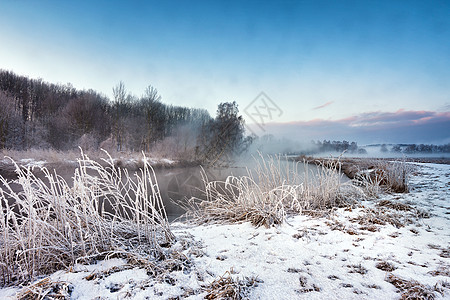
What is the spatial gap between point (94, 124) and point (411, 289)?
96.9 feet

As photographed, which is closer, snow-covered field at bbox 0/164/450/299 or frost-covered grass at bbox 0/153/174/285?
snow-covered field at bbox 0/164/450/299

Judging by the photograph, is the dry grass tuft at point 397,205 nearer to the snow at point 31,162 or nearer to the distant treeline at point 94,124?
the snow at point 31,162

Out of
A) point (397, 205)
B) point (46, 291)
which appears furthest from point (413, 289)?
point (397, 205)

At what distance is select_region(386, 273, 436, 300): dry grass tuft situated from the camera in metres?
1.02

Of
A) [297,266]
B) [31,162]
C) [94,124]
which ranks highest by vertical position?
[94,124]

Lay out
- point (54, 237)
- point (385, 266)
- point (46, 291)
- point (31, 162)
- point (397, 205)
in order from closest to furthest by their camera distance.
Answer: point (46, 291), point (385, 266), point (54, 237), point (397, 205), point (31, 162)

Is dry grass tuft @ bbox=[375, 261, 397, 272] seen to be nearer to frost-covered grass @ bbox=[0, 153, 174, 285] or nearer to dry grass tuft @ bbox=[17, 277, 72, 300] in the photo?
frost-covered grass @ bbox=[0, 153, 174, 285]

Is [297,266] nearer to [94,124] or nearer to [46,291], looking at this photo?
[46,291]

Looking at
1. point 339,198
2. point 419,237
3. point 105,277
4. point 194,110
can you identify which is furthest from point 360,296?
point 194,110

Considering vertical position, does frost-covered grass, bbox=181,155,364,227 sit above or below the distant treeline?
below

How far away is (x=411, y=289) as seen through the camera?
1074 millimetres

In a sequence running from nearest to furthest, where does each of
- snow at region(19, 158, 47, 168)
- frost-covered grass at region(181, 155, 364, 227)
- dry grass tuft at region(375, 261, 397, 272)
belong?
dry grass tuft at region(375, 261, 397, 272), frost-covered grass at region(181, 155, 364, 227), snow at region(19, 158, 47, 168)

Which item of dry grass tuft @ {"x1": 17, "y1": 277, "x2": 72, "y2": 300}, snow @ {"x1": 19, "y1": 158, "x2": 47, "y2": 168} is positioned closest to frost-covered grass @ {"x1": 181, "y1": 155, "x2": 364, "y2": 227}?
dry grass tuft @ {"x1": 17, "y1": 277, "x2": 72, "y2": 300}

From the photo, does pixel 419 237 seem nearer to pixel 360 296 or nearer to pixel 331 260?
pixel 331 260
